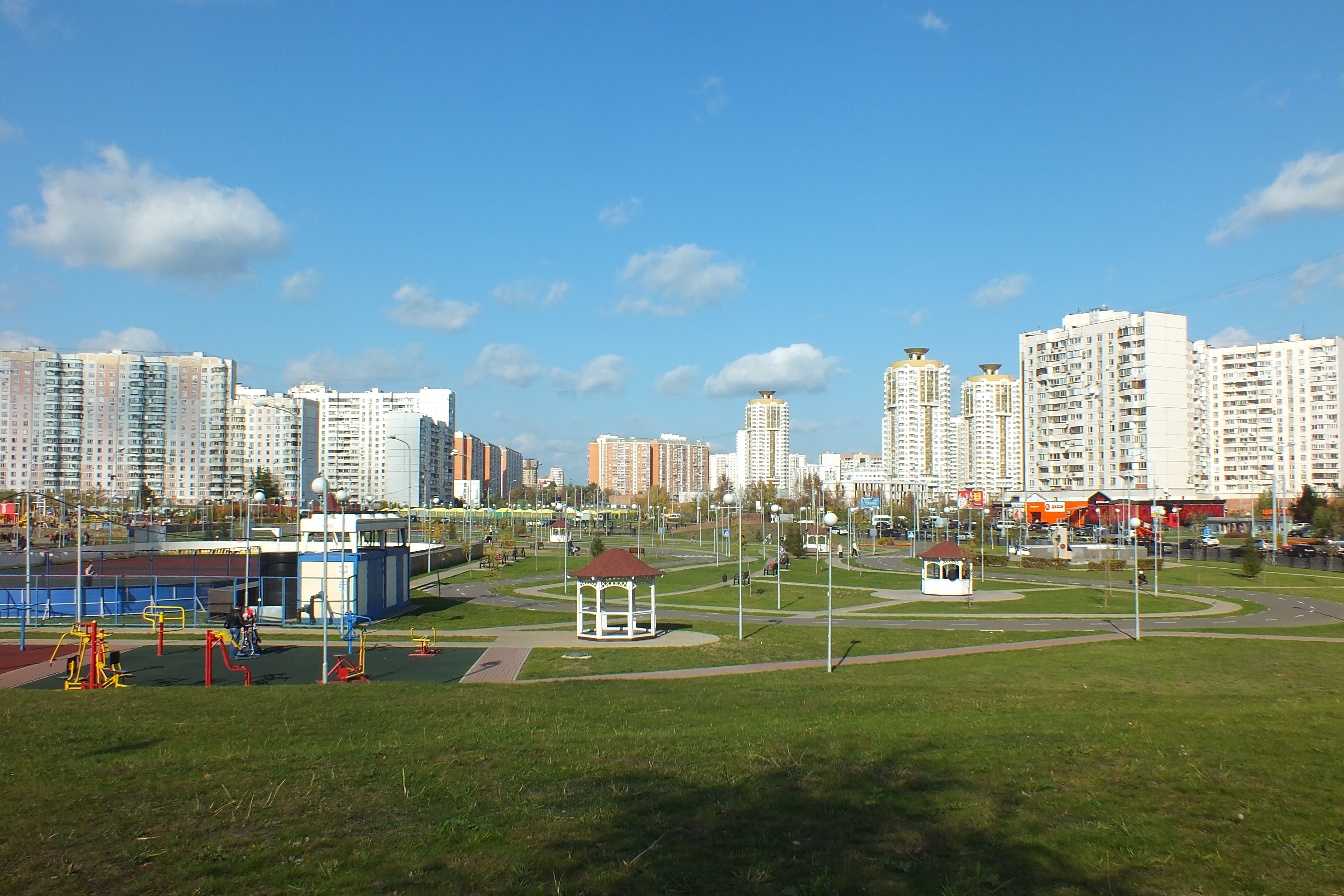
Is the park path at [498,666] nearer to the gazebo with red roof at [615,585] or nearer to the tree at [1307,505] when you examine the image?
the gazebo with red roof at [615,585]

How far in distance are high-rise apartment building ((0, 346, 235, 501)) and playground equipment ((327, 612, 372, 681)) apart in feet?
326

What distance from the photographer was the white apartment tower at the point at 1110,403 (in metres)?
97.2

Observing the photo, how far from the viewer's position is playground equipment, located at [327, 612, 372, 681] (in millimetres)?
20031

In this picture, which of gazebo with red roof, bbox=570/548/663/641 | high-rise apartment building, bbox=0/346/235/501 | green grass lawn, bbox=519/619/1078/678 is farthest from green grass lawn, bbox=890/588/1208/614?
high-rise apartment building, bbox=0/346/235/501

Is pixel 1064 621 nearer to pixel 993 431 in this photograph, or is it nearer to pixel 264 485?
pixel 264 485

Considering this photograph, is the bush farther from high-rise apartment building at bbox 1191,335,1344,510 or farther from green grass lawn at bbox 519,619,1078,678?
high-rise apartment building at bbox 1191,335,1344,510

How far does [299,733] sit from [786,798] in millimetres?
7549

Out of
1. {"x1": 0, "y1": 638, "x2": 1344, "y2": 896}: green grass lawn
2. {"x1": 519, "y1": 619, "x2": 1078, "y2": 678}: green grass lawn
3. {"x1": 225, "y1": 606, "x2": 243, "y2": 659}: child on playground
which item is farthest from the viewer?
{"x1": 225, "y1": 606, "x2": 243, "y2": 659}: child on playground

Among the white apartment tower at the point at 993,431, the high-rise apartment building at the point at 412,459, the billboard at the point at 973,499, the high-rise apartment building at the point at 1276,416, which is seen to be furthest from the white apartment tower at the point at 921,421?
the high-rise apartment building at the point at 412,459

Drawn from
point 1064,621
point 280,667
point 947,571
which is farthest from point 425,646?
point 947,571

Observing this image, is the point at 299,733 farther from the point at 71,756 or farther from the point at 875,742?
the point at 875,742

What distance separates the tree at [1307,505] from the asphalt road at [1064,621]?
2591 inches

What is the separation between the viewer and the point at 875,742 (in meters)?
11.7

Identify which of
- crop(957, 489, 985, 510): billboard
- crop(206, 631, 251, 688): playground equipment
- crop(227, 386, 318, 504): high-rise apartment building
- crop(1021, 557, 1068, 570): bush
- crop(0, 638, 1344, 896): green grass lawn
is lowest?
crop(1021, 557, 1068, 570): bush
